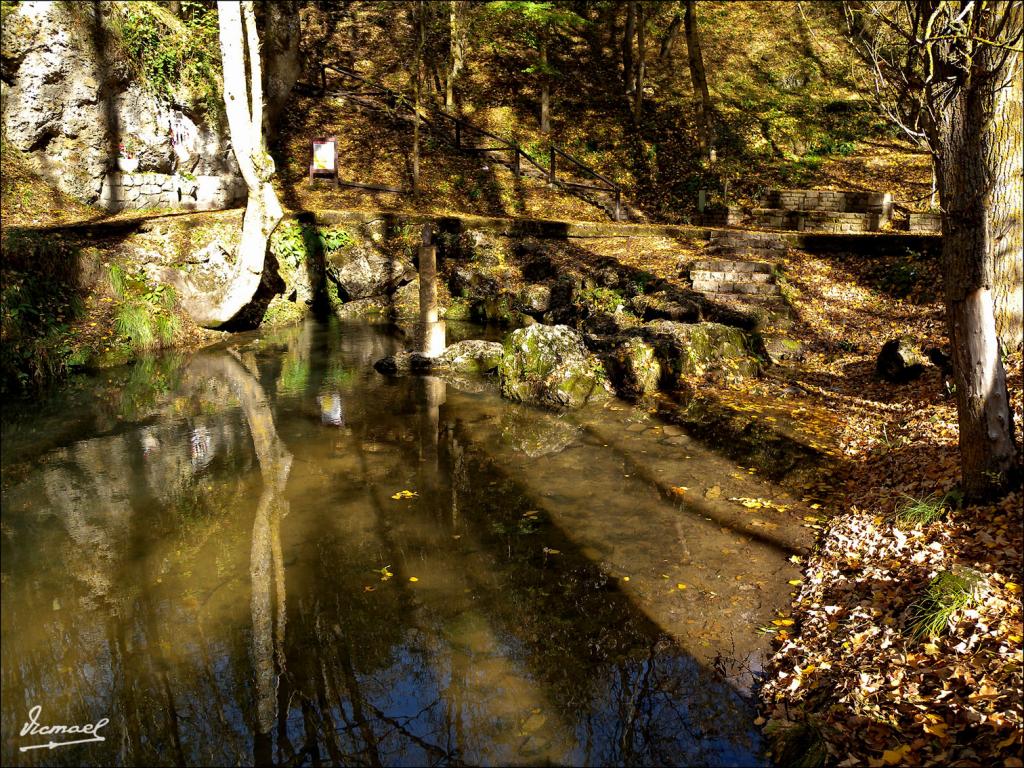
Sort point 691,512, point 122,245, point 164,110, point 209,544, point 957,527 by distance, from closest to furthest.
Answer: point 957,527 → point 209,544 → point 691,512 → point 122,245 → point 164,110

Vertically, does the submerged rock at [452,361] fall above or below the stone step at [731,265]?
below

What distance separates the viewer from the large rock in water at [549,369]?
1070 cm

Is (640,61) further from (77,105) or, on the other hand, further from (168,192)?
(77,105)

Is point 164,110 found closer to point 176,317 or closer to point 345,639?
point 176,317

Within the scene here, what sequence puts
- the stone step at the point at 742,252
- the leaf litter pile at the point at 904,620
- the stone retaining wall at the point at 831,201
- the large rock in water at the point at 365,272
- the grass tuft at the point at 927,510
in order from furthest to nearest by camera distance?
the large rock in water at the point at 365,272
the stone retaining wall at the point at 831,201
the stone step at the point at 742,252
the grass tuft at the point at 927,510
the leaf litter pile at the point at 904,620

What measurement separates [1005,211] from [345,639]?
393 inches

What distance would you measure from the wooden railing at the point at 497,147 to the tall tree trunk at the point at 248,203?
8.91m

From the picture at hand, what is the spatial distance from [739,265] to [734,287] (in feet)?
2.89

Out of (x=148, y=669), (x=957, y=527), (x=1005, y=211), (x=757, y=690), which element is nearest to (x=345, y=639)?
(x=148, y=669)

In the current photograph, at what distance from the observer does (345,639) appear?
16.1 ft

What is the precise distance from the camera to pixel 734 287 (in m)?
14.4

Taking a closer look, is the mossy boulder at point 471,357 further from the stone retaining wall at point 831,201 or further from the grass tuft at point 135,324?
the stone retaining wall at point 831,201

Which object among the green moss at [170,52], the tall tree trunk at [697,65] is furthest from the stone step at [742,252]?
the green moss at [170,52]

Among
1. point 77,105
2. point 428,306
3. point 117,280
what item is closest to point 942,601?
point 428,306
